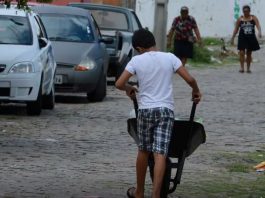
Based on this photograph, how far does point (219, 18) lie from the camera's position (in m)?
45.1

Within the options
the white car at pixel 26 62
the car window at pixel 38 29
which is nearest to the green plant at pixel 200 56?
the white car at pixel 26 62

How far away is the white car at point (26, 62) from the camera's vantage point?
1558 centimetres

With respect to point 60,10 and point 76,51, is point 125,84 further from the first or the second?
point 60,10

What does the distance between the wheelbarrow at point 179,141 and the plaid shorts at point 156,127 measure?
17 cm

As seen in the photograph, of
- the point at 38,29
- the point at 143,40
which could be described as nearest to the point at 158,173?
the point at 143,40

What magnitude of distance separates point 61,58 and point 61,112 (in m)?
1.90

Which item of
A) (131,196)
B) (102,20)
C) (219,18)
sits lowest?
(219,18)

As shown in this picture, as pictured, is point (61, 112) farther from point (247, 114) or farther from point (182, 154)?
point (182, 154)

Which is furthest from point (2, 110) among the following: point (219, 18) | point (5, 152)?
point (219, 18)

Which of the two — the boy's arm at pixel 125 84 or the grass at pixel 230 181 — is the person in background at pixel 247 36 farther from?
the boy's arm at pixel 125 84

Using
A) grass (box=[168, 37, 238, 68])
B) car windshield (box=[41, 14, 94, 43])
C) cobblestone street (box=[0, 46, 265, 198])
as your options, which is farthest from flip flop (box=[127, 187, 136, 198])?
grass (box=[168, 37, 238, 68])

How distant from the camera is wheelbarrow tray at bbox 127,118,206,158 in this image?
30.2 ft

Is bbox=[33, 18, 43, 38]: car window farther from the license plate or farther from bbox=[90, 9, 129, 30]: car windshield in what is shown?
bbox=[90, 9, 129, 30]: car windshield

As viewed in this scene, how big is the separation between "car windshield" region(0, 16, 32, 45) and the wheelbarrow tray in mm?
7449
